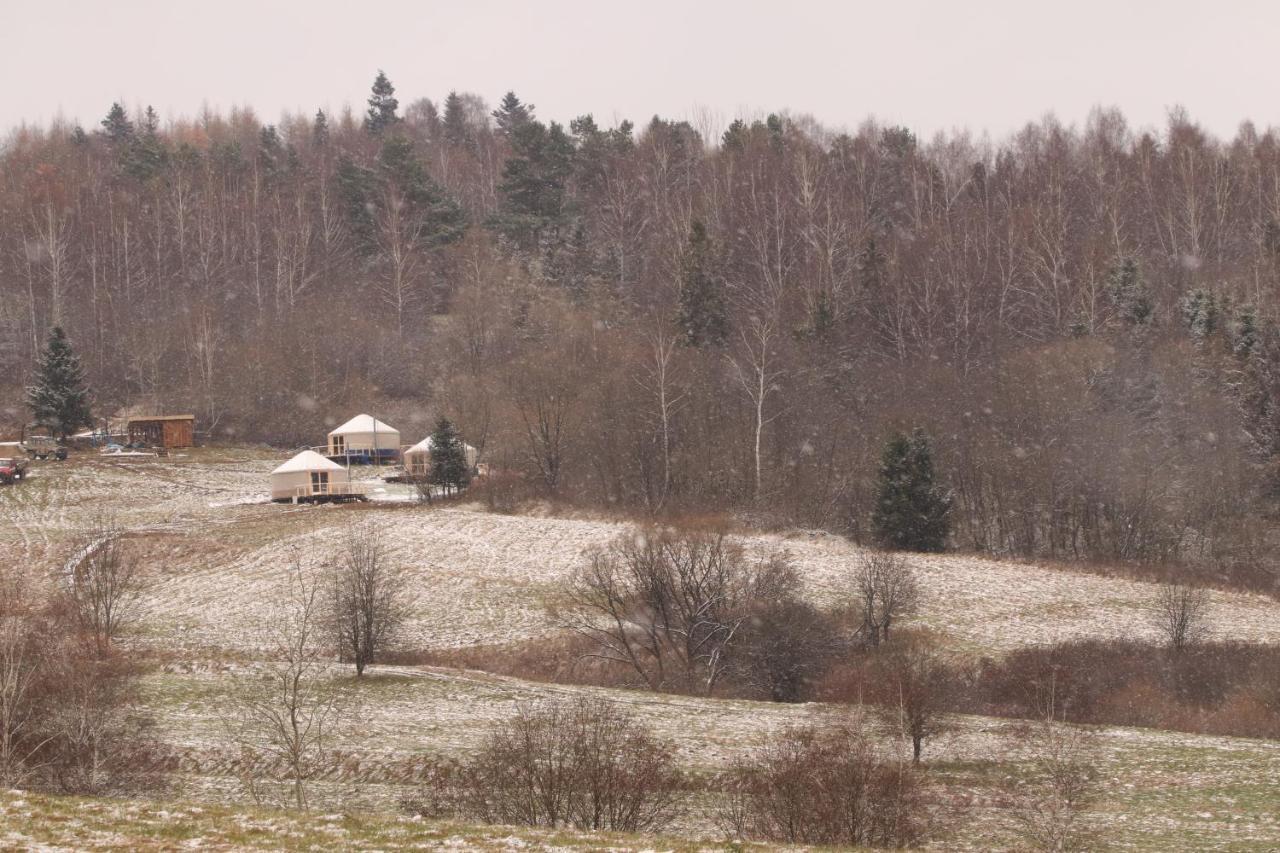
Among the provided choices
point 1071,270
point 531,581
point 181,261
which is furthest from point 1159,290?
point 181,261

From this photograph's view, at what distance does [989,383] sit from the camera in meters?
70.5

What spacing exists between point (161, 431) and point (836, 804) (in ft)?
237

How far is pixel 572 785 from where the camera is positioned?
21281mm

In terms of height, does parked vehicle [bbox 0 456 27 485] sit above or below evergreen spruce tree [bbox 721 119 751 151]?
below

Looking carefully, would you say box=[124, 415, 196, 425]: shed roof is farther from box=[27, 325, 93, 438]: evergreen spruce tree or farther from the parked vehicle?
the parked vehicle

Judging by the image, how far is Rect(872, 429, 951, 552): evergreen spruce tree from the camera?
174ft

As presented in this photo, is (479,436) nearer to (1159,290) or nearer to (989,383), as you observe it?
(989,383)

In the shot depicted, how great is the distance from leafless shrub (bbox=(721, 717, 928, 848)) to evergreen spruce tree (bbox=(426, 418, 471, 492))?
45.0 metres

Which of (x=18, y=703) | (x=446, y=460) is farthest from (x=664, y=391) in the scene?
(x=18, y=703)

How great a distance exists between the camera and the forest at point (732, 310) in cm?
6225

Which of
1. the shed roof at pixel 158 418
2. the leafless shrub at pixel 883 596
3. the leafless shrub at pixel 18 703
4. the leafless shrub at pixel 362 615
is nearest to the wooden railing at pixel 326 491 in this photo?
the shed roof at pixel 158 418

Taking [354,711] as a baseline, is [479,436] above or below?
above

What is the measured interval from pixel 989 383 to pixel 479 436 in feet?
105

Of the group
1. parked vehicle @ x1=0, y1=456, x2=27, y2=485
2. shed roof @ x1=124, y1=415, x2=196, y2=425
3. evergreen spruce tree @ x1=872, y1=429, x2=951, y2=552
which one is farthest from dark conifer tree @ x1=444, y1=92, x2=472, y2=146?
evergreen spruce tree @ x1=872, y1=429, x2=951, y2=552
